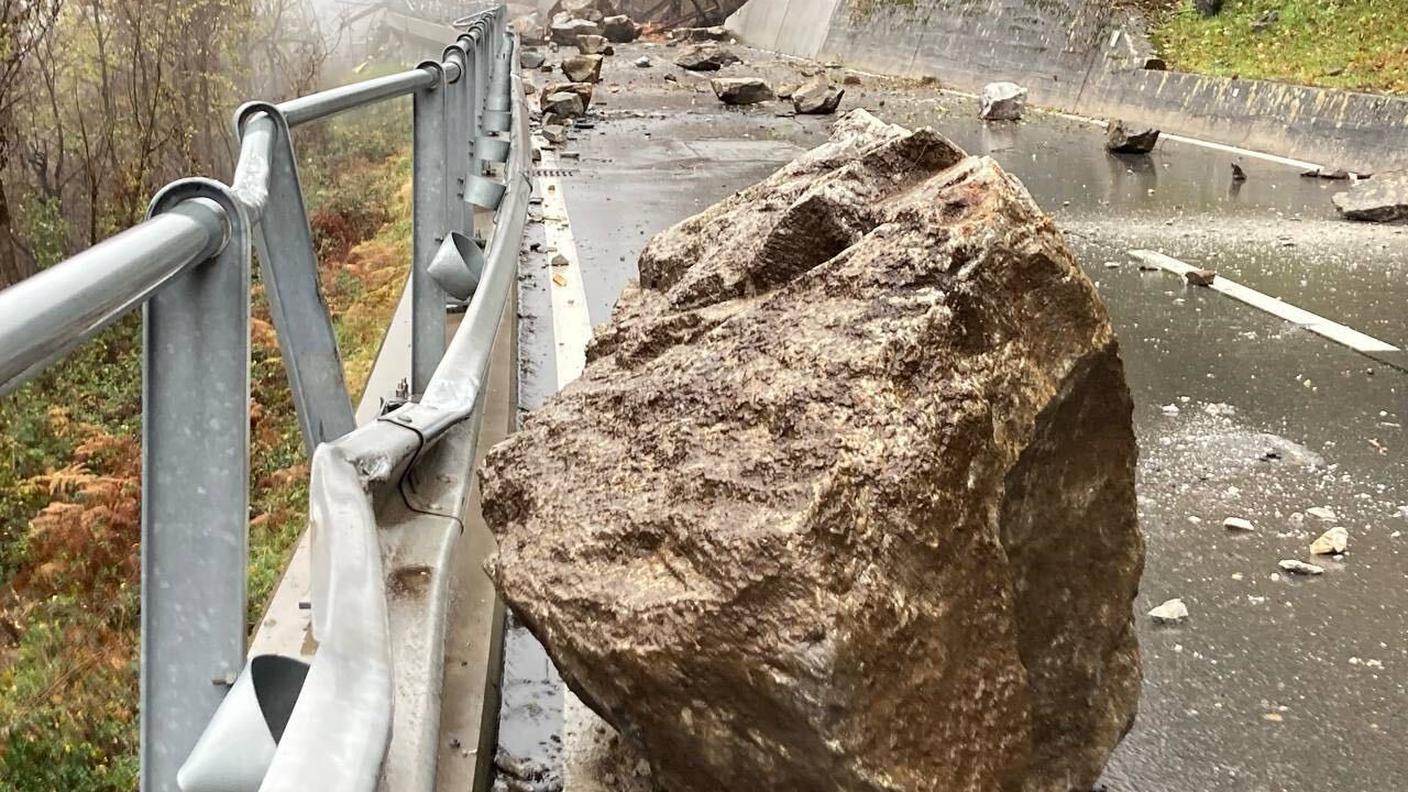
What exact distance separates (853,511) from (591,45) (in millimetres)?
31884

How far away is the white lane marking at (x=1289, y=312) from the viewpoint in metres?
6.95

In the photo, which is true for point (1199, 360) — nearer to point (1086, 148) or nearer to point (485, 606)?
point (485, 606)

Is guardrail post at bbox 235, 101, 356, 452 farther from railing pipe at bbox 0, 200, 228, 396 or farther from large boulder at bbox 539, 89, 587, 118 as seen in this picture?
large boulder at bbox 539, 89, 587, 118

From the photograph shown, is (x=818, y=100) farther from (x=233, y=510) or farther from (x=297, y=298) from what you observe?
(x=233, y=510)

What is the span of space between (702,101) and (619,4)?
21878 millimetres

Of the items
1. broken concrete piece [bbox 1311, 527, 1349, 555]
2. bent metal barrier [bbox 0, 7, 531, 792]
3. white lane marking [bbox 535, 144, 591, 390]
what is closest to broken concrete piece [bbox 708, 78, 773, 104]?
white lane marking [bbox 535, 144, 591, 390]

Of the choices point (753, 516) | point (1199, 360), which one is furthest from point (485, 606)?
point (1199, 360)

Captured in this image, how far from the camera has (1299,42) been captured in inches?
650

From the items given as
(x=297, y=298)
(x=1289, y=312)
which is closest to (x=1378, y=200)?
(x=1289, y=312)

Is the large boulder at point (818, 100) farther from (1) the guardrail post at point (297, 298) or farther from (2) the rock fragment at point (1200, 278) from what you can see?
(1) the guardrail post at point (297, 298)

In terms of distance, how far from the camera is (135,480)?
214 centimetres

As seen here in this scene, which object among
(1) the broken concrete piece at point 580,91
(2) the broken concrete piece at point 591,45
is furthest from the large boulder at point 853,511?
(2) the broken concrete piece at point 591,45

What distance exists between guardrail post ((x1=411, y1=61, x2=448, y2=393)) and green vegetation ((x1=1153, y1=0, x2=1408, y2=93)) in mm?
12146

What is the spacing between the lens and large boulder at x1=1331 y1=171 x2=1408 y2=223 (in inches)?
411
